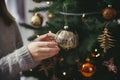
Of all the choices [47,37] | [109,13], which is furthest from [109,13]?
[47,37]

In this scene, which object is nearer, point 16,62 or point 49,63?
point 16,62

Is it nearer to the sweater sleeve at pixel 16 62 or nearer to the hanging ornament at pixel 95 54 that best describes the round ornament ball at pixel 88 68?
the hanging ornament at pixel 95 54

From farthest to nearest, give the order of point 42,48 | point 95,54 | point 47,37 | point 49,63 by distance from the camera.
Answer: point 49,63
point 95,54
point 47,37
point 42,48

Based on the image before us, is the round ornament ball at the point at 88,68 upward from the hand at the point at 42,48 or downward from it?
Answer: downward

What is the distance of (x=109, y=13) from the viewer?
97 cm

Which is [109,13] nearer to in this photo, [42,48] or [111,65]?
[111,65]

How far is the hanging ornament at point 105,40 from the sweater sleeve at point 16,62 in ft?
0.88

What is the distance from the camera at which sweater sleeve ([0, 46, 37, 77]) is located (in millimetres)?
843

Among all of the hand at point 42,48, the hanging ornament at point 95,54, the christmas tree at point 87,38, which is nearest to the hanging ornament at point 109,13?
the christmas tree at point 87,38

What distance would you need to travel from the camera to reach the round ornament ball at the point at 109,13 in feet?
3.18

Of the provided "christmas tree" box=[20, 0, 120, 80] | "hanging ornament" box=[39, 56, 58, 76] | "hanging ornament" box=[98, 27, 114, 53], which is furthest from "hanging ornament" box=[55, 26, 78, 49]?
"hanging ornament" box=[39, 56, 58, 76]

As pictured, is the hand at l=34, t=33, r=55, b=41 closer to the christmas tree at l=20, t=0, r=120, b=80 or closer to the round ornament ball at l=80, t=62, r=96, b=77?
the christmas tree at l=20, t=0, r=120, b=80

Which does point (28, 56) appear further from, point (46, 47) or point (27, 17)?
point (27, 17)

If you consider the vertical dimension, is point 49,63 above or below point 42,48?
below
